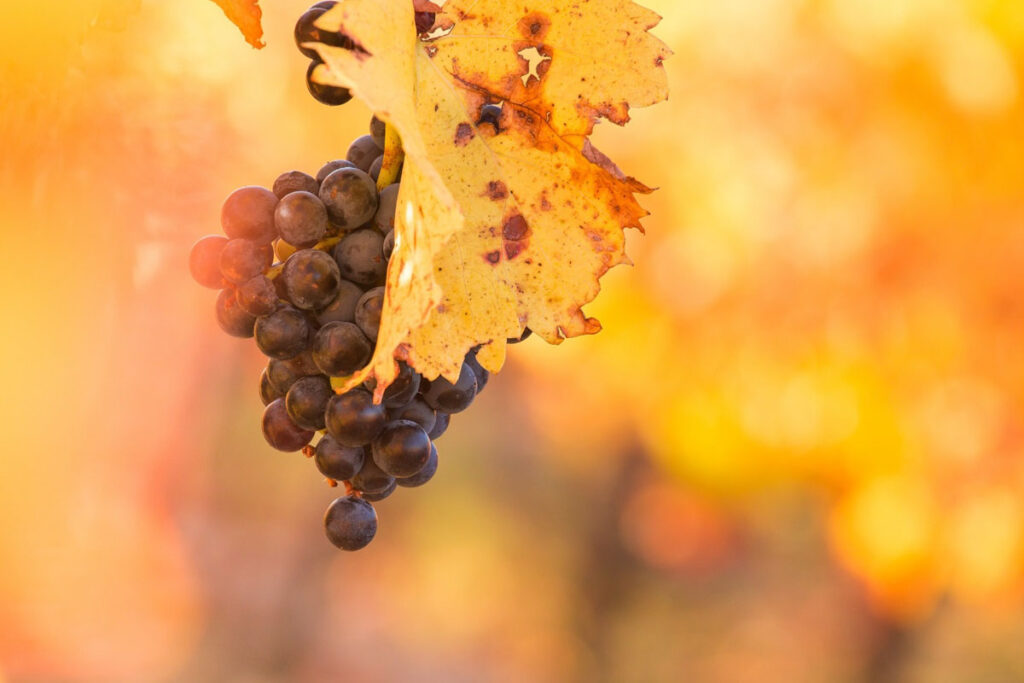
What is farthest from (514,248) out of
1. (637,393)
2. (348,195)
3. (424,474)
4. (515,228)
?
(637,393)

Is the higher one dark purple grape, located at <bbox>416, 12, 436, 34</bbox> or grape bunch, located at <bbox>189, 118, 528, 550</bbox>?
dark purple grape, located at <bbox>416, 12, 436, 34</bbox>

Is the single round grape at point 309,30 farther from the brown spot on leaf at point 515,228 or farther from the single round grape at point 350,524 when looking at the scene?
the single round grape at point 350,524

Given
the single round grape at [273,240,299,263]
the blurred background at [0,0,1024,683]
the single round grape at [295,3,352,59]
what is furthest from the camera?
the blurred background at [0,0,1024,683]

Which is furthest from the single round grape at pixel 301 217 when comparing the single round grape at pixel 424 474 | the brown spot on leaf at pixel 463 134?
the single round grape at pixel 424 474

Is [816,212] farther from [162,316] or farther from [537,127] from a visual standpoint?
[537,127]

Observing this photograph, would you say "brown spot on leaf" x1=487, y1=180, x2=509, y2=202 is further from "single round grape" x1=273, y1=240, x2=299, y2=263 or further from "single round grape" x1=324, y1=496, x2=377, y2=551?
"single round grape" x1=324, y1=496, x2=377, y2=551

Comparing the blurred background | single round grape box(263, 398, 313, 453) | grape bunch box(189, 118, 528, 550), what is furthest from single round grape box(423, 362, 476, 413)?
the blurred background
